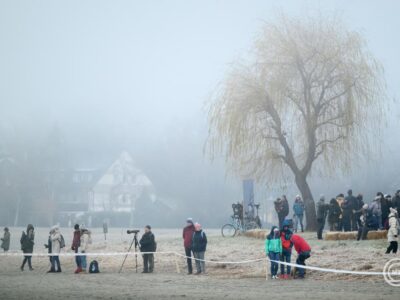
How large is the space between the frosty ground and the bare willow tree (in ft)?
18.5

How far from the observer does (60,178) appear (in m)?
108

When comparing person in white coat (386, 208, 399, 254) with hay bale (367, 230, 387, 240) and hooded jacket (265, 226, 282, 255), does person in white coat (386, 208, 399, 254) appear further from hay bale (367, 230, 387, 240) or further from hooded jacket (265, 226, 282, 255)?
hay bale (367, 230, 387, 240)

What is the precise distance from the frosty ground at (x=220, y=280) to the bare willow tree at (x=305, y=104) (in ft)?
18.5

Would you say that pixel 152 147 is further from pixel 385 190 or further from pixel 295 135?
pixel 295 135

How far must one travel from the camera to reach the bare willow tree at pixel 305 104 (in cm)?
3616

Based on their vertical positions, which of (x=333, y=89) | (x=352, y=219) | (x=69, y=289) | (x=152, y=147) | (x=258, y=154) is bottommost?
(x=69, y=289)

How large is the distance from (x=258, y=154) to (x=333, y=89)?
5602 millimetres

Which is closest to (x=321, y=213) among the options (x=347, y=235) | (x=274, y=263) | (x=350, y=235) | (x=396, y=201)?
(x=347, y=235)

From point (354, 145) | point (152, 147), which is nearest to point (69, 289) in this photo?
point (354, 145)

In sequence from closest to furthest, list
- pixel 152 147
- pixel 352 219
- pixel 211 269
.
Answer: pixel 211 269 → pixel 352 219 → pixel 152 147

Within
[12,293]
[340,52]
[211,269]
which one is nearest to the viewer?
[12,293]

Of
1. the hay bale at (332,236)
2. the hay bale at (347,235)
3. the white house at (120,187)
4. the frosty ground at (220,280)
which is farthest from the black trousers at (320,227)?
the white house at (120,187)

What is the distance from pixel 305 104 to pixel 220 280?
1616cm

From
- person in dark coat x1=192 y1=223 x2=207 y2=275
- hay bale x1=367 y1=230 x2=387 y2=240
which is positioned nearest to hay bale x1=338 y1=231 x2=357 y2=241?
hay bale x1=367 y1=230 x2=387 y2=240
